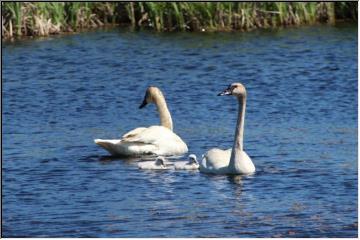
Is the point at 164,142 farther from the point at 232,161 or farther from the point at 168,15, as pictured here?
the point at 168,15

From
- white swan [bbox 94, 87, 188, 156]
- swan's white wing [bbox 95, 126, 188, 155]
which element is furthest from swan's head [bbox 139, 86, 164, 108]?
swan's white wing [bbox 95, 126, 188, 155]

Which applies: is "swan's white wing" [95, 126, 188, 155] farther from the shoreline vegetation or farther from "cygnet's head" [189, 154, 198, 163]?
the shoreline vegetation

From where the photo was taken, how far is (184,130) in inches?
689

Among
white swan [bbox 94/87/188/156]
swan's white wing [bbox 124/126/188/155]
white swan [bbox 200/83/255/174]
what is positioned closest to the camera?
white swan [bbox 200/83/255/174]

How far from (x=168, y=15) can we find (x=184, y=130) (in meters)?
10.6

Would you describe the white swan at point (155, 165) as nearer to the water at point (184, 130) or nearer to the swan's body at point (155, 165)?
the swan's body at point (155, 165)

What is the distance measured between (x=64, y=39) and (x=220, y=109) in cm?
867

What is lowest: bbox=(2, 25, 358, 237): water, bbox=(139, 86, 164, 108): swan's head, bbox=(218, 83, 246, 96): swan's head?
bbox=(2, 25, 358, 237): water

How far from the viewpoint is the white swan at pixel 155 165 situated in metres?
14.4

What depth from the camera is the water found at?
38.2 feet

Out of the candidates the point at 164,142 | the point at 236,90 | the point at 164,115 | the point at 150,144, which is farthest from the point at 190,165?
the point at 164,115

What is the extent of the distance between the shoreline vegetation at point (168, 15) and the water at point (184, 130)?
1.07 ft

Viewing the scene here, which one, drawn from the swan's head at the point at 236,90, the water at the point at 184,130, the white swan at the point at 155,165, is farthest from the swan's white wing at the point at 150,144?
the swan's head at the point at 236,90

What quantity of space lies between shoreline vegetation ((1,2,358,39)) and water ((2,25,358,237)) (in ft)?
1.07
